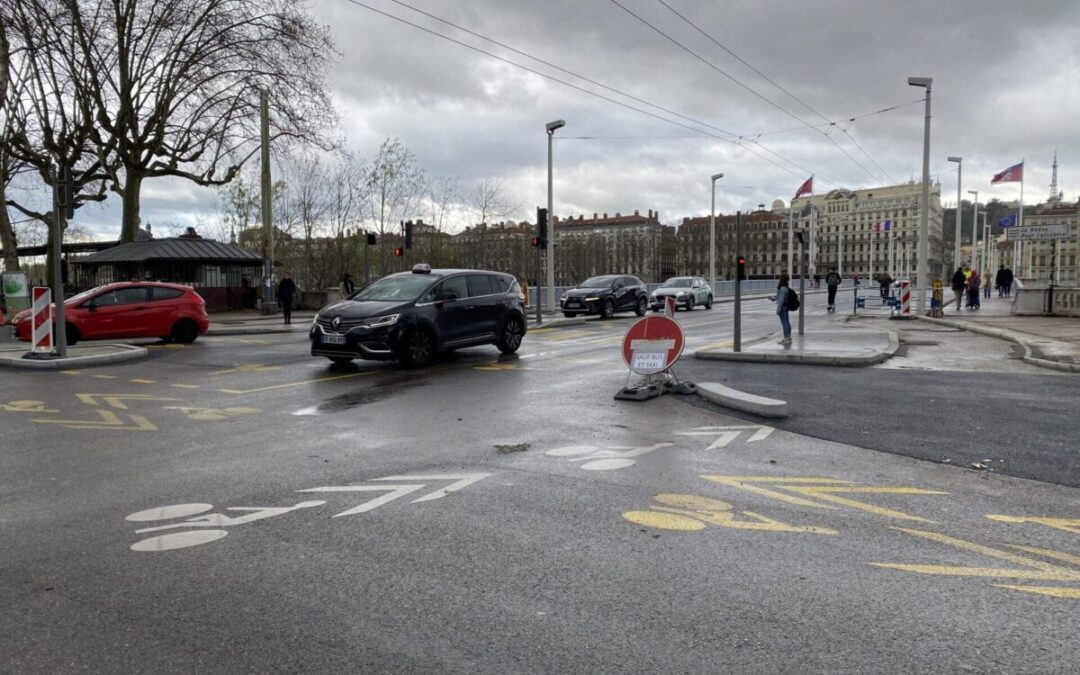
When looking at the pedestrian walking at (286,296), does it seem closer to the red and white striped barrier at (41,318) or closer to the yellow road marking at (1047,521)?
the red and white striped barrier at (41,318)

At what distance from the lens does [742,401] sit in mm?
9234

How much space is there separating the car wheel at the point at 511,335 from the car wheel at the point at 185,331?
839 cm

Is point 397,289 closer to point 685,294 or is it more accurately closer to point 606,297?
point 606,297

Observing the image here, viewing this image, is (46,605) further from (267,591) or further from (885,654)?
(885,654)

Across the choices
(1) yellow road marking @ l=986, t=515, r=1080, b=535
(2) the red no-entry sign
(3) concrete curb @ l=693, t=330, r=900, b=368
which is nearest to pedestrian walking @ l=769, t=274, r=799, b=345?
(3) concrete curb @ l=693, t=330, r=900, b=368

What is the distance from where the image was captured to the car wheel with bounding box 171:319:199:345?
18750 millimetres

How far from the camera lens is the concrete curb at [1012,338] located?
12.7 m

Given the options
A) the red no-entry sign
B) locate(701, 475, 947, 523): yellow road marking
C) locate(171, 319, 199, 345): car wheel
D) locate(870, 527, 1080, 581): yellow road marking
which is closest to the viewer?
locate(870, 527, 1080, 581): yellow road marking

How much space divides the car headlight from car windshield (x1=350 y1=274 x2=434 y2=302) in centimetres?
66

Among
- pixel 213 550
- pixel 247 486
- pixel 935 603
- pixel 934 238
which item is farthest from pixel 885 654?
pixel 934 238

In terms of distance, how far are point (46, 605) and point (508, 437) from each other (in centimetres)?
453

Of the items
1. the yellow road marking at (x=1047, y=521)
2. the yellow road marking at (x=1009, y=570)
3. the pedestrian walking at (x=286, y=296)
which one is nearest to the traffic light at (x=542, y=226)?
the pedestrian walking at (x=286, y=296)

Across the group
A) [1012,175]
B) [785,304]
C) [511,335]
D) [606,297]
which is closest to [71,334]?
[511,335]

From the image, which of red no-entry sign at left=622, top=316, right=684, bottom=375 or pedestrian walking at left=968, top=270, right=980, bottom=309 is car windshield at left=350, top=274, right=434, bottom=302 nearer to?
red no-entry sign at left=622, top=316, right=684, bottom=375
